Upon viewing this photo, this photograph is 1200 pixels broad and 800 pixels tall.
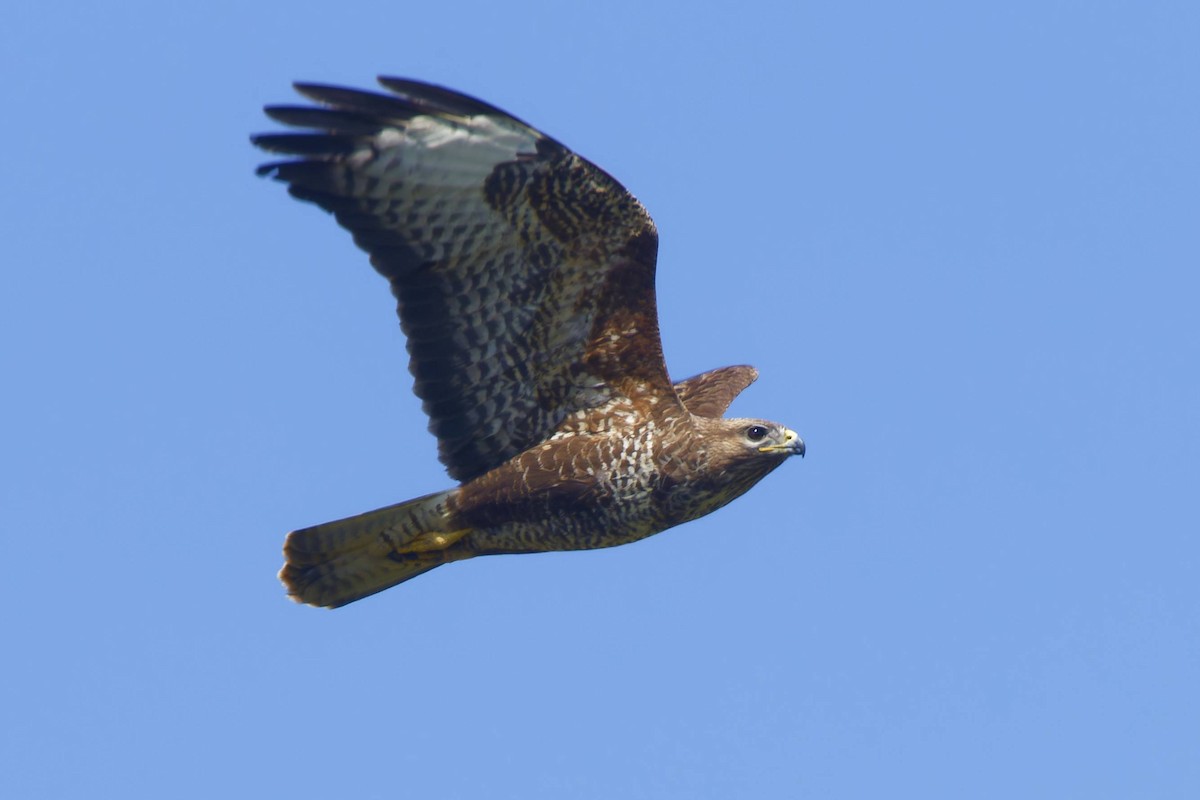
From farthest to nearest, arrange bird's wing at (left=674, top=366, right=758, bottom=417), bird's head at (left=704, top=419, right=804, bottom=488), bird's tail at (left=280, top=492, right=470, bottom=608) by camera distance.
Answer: bird's wing at (left=674, top=366, right=758, bottom=417)
bird's tail at (left=280, top=492, right=470, bottom=608)
bird's head at (left=704, top=419, right=804, bottom=488)

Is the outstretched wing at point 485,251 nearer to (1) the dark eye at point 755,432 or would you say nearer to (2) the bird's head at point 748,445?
(2) the bird's head at point 748,445

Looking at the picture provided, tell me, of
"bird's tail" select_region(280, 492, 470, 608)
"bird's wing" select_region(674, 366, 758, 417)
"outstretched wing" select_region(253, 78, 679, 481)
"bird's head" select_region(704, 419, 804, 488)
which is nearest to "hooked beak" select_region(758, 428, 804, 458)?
"bird's head" select_region(704, 419, 804, 488)

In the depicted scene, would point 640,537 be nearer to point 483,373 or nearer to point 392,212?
point 483,373

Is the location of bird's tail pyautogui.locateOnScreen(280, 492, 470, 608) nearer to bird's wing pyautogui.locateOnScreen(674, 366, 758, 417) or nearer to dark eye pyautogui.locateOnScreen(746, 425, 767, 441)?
dark eye pyautogui.locateOnScreen(746, 425, 767, 441)

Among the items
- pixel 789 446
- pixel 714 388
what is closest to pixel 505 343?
pixel 789 446

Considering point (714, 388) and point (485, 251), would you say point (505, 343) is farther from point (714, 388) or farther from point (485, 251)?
point (714, 388)

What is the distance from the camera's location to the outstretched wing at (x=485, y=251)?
52.5ft

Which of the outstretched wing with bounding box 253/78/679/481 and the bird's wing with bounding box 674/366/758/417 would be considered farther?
the bird's wing with bounding box 674/366/758/417

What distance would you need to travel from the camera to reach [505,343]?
16.7 meters

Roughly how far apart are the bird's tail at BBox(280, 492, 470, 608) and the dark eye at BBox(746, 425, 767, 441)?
190cm

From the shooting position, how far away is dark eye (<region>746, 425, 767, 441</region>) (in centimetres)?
1648

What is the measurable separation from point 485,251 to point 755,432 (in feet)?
6.59

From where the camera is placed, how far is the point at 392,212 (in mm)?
16234

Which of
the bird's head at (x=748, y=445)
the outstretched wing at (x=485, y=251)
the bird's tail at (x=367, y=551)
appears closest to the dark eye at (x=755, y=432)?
the bird's head at (x=748, y=445)
